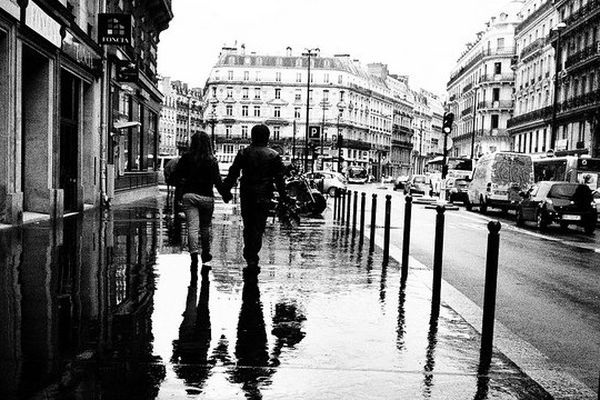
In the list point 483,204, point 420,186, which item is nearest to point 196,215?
point 483,204

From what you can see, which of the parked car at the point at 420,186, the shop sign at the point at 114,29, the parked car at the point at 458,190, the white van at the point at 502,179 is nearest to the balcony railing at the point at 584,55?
the parked car at the point at 420,186

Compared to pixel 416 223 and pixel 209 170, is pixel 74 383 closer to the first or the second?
pixel 209 170

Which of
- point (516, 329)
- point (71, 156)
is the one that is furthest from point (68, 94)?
point (516, 329)

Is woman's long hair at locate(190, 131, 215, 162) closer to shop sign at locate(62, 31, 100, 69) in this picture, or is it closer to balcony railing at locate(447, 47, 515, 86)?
shop sign at locate(62, 31, 100, 69)

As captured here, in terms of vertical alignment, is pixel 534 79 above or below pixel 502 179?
above

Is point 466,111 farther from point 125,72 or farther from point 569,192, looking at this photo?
point 569,192

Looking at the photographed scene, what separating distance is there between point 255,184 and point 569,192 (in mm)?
16506

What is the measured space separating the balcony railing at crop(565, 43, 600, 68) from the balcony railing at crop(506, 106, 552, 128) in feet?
19.4

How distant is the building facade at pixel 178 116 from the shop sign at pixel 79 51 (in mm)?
121623

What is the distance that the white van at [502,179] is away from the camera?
32.2 metres

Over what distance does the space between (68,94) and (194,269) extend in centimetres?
1321

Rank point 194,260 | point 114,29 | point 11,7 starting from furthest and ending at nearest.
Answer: point 114,29, point 11,7, point 194,260

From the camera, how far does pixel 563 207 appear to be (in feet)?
75.6

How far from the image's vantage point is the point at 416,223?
22.7 metres
